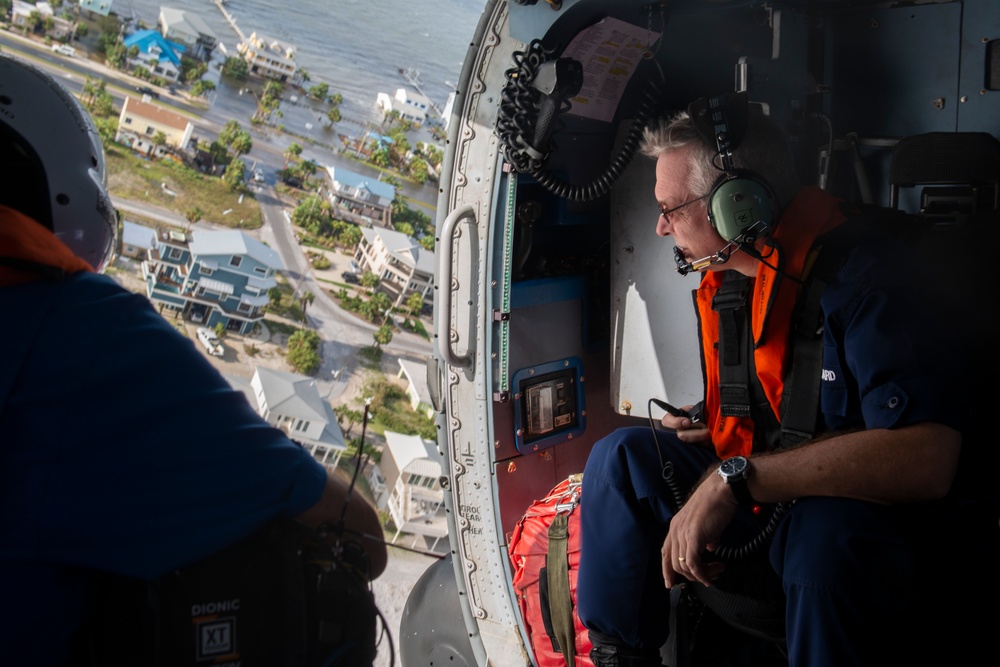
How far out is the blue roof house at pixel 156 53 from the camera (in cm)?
428

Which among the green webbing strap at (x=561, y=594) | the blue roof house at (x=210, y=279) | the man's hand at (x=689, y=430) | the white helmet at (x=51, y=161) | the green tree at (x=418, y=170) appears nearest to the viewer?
the white helmet at (x=51, y=161)

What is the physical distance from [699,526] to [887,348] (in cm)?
53

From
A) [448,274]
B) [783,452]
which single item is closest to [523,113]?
[448,274]

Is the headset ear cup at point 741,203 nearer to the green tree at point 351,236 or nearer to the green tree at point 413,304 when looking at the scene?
the green tree at point 413,304

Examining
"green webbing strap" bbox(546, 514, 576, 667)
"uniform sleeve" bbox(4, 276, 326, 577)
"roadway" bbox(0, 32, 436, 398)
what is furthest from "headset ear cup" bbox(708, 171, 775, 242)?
"roadway" bbox(0, 32, 436, 398)

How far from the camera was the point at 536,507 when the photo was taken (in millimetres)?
2832

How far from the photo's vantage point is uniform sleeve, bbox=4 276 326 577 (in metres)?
1.25

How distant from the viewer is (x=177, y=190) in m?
A: 4.24

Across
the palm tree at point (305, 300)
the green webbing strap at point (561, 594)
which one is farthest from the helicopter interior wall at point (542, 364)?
the palm tree at point (305, 300)

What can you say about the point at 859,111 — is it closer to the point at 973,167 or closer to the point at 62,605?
the point at 973,167

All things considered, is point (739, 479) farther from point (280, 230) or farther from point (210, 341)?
point (280, 230)

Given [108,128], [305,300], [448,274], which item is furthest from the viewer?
[305,300]

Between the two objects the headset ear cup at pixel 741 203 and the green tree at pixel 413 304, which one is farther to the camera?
the green tree at pixel 413 304

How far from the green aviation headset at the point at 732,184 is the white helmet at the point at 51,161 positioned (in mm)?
1341
